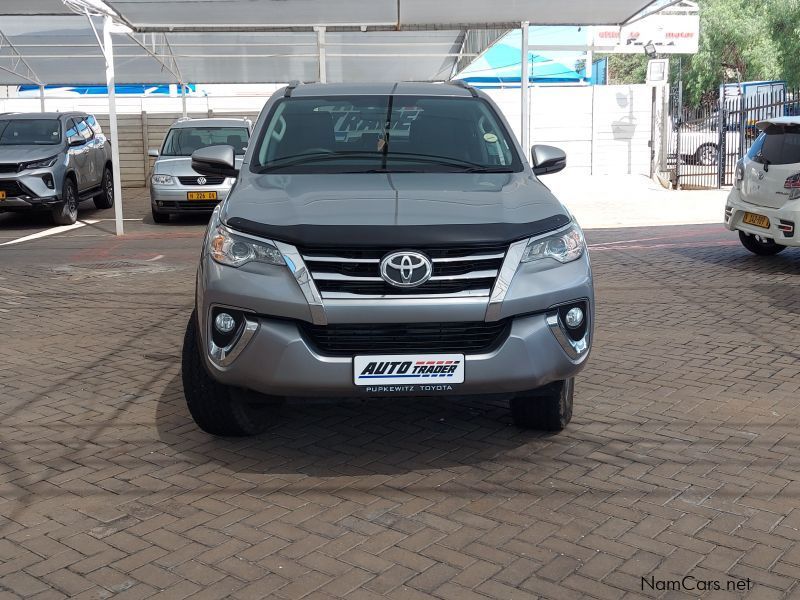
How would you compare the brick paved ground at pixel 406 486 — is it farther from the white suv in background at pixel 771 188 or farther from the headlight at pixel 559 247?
the white suv in background at pixel 771 188

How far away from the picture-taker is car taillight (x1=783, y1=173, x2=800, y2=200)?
416 inches

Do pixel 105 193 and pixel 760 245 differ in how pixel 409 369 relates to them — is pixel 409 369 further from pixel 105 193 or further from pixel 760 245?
pixel 105 193

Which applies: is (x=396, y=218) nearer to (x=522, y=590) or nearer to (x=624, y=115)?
(x=522, y=590)

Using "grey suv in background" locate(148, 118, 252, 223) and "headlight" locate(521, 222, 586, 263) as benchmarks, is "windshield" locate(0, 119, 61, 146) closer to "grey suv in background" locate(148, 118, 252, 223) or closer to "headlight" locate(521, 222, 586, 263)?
"grey suv in background" locate(148, 118, 252, 223)

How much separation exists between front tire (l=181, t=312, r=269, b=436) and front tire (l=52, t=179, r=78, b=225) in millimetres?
12640

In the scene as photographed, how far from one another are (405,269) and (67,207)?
46.0 feet

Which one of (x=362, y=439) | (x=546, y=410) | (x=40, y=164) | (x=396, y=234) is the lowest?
(x=362, y=439)

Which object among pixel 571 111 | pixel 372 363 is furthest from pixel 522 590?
pixel 571 111

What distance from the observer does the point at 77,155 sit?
17703 mm

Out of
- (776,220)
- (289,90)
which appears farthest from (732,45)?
(289,90)

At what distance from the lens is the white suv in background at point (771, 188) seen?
10.6m

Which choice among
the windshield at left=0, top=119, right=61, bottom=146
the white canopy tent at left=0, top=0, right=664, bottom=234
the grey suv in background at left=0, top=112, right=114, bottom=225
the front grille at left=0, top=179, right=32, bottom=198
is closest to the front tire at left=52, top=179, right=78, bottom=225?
the grey suv in background at left=0, top=112, right=114, bottom=225

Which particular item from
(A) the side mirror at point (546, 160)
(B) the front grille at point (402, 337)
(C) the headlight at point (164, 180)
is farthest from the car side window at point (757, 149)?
(C) the headlight at point (164, 180)

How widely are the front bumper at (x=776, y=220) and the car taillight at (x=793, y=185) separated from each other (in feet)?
0.21
